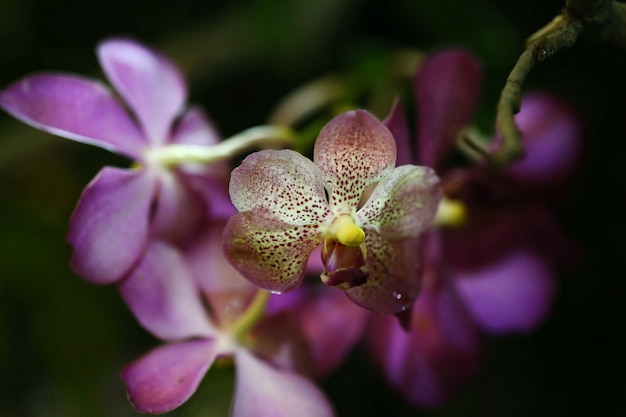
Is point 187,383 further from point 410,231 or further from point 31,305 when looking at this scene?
point 31,305

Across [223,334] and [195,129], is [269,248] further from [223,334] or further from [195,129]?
[195,129]

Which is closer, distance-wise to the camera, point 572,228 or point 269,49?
point 572,228


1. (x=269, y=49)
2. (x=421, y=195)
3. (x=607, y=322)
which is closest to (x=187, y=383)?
(x=421, y=195)

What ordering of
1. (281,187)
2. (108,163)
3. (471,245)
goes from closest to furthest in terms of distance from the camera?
(281,187)
(471,245)
(108,163)

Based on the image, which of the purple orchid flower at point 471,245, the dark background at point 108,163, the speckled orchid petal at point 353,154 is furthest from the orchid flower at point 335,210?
the dark background at point 108,163

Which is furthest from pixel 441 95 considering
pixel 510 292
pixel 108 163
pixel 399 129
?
pixel 108 163

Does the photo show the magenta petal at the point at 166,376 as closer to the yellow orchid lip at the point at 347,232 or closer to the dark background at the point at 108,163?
the yellow orchid lip at the point at 347,232

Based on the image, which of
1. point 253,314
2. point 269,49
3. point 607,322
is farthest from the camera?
point 269,49
